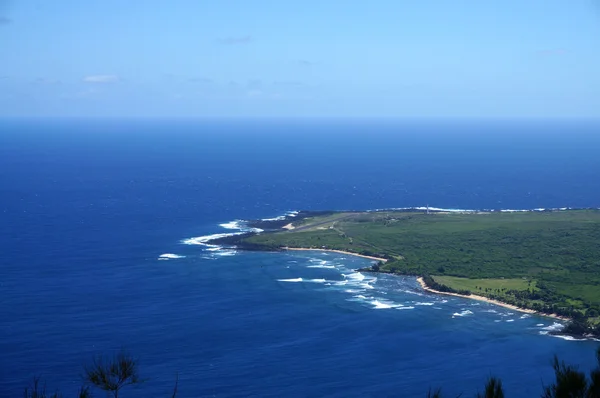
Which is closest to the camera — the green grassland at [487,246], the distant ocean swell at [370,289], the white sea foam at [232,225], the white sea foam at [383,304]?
the distant ocean swell at [370,289]

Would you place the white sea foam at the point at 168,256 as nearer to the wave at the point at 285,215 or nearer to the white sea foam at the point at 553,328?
the wave at the point at 285,215

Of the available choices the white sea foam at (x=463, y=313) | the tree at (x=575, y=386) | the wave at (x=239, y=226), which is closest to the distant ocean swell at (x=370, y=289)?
the white sea foam at (x=463, y=313)

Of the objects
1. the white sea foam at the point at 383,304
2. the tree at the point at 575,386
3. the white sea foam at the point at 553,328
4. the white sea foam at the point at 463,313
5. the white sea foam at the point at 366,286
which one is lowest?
the white sea foam at the point at 553,328

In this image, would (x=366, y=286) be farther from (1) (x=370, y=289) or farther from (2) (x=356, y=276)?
(2) (x=356, y=276)

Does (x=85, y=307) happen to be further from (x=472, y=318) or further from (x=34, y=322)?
(x=472, y=318)

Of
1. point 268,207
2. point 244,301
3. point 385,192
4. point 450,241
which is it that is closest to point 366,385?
point 244,301

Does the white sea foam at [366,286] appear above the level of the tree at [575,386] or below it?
below
